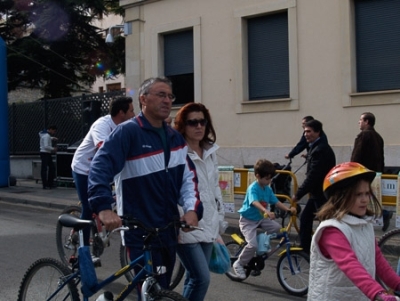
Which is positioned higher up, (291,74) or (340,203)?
(291,74)

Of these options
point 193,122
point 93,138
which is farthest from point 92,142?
point 193,122

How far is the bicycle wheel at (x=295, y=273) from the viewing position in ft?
21.3

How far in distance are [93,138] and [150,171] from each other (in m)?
2.54

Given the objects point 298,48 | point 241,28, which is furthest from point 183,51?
point 298,48

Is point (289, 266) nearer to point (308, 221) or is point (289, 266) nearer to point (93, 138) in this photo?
point (308, 221)

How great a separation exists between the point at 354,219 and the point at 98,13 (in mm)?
23547

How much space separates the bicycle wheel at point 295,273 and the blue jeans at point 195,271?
2417 millimetres

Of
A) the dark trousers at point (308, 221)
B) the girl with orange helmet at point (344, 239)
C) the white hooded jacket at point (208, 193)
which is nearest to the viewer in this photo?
the girl with orange helmet at point (344, 239)

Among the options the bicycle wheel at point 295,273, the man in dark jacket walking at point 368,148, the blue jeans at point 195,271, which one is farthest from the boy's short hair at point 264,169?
the man in dark jacket walking at point 368,148

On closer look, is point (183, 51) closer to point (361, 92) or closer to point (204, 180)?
point (361, 92)

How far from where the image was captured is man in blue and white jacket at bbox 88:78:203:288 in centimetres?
399

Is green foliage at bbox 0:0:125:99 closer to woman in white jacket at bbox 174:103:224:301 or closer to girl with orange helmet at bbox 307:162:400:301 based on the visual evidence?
woman in white jacket at bbox 174:103:224:301

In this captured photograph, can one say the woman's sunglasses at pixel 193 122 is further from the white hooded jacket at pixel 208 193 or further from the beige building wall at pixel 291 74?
the beige building wall at pixel 291 74

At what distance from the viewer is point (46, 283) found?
4508 millimetres
